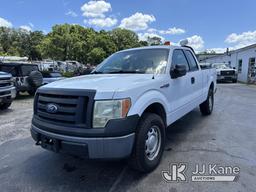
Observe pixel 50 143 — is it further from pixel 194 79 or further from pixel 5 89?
pixel 5 89

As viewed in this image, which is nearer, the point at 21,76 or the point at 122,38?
the point at 21,76

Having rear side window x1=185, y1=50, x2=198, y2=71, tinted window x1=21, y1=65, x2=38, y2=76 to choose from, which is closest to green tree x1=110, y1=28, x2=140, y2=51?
tinted window x1=21, y1=65, x2=38, y2=76

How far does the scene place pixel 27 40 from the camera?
5659 centimetres

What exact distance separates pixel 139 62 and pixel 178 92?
87cm

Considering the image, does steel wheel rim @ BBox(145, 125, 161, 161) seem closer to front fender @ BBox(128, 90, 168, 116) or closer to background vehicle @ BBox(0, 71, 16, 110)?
front fender @ BBox(128, 90, 168, 116)

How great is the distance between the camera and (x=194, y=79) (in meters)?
4.68

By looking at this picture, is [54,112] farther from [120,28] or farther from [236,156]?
[120,28]

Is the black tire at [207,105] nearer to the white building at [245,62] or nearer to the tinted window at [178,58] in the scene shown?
the tinted window at [178,58]

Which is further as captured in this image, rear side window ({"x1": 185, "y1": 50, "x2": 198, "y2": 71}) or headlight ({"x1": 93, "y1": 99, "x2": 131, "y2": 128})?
rear side window ({"x1": 185, "y1": 50, "x2": 198, "y2": 71})

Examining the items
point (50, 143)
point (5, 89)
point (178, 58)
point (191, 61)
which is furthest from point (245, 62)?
point (50, 143)

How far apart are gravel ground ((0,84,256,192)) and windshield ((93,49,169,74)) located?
1448 millimetres

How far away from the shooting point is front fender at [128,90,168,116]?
8.62ft

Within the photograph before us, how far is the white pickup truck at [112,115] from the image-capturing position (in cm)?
244

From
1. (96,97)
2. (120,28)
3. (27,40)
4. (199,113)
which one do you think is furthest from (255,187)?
(27,40)
